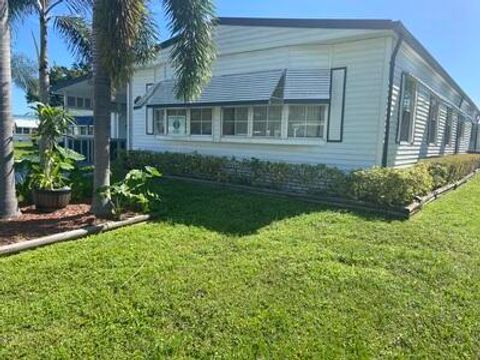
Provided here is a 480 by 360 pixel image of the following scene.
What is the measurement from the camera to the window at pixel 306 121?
33.3 feet

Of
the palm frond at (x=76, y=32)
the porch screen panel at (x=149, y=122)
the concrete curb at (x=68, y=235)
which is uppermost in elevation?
the palm frond at (x=76, y=32)

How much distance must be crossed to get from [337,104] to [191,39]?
14.4 ft

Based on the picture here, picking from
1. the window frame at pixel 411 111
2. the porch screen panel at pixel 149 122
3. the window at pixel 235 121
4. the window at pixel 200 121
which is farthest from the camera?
the porch screen panel at pixel 149 122

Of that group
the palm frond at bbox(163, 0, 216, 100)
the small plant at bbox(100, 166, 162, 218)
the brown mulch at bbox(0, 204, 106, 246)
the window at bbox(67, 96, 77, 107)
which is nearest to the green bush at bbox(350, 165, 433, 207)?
the palm frond at bbox(163, 0, 216, 100)

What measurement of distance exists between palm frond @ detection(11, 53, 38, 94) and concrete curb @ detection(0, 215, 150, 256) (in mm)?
38518

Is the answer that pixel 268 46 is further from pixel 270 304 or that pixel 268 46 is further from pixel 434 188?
pixel 270 304

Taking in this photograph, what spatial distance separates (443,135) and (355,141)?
9944 mm

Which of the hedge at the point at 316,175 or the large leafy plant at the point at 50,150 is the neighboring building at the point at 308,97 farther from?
the large leafy plant at the point at 50,150

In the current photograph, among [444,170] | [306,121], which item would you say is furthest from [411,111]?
[306,121]

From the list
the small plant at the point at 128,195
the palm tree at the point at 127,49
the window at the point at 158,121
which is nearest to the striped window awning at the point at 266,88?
→ the window at the point at 158,121

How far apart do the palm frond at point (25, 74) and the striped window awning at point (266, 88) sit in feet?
112

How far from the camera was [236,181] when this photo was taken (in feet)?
34.1

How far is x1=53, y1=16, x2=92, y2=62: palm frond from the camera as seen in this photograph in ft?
41.6

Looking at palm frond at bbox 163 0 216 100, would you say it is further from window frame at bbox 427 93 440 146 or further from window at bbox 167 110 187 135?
window frame at bbox 427 93 440 146
